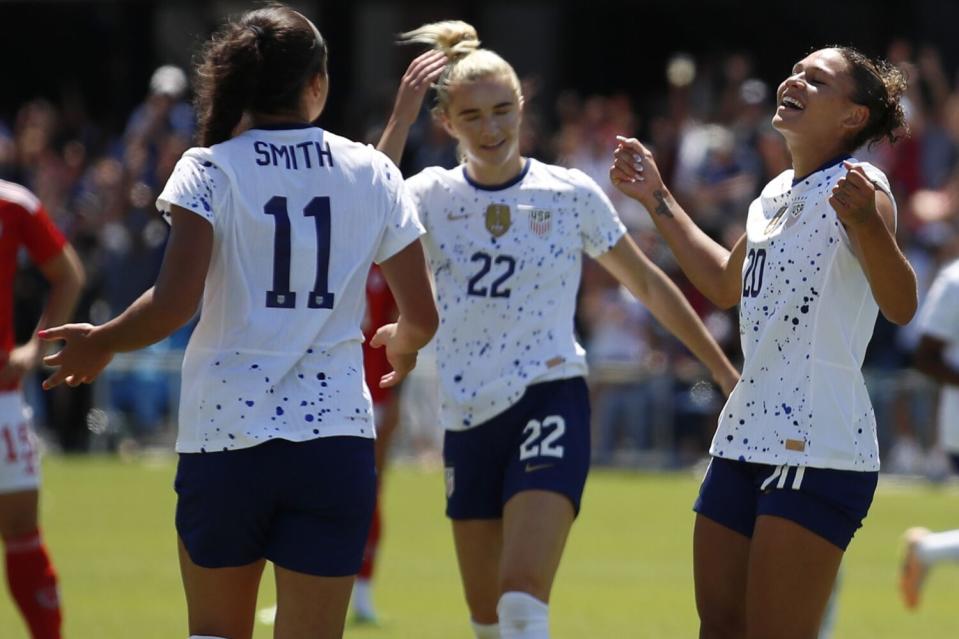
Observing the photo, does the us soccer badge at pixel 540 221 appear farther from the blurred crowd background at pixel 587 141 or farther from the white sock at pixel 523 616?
the blurred crowd background at pixel 587 141

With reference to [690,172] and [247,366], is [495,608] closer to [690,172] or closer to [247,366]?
[247,366]

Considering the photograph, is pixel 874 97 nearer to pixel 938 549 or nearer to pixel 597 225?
pixel 597 225

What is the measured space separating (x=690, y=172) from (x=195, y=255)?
13508 mm

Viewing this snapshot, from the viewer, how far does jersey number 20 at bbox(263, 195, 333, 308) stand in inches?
193

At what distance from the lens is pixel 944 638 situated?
920 cm

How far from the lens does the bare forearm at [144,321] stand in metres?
4.76

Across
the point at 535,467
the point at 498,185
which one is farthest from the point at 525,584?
the point at 498,185

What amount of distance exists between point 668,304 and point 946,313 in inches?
120

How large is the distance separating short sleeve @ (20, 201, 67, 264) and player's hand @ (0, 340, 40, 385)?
464mm

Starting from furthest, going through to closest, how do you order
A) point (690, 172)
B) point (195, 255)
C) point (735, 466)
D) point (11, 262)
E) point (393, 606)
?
point (690, 172), point (393, 606), point (11, 262), point (735, 466), point (195, 255)

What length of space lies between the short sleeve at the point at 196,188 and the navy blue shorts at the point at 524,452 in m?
2.12

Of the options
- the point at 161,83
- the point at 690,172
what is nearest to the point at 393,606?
the point at 690,172

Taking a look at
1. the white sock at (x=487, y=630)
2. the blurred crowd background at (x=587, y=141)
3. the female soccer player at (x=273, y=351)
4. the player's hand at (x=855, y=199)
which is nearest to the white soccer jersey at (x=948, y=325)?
the white sock at (x=487, y=630)

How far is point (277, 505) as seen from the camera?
4.98 meters
